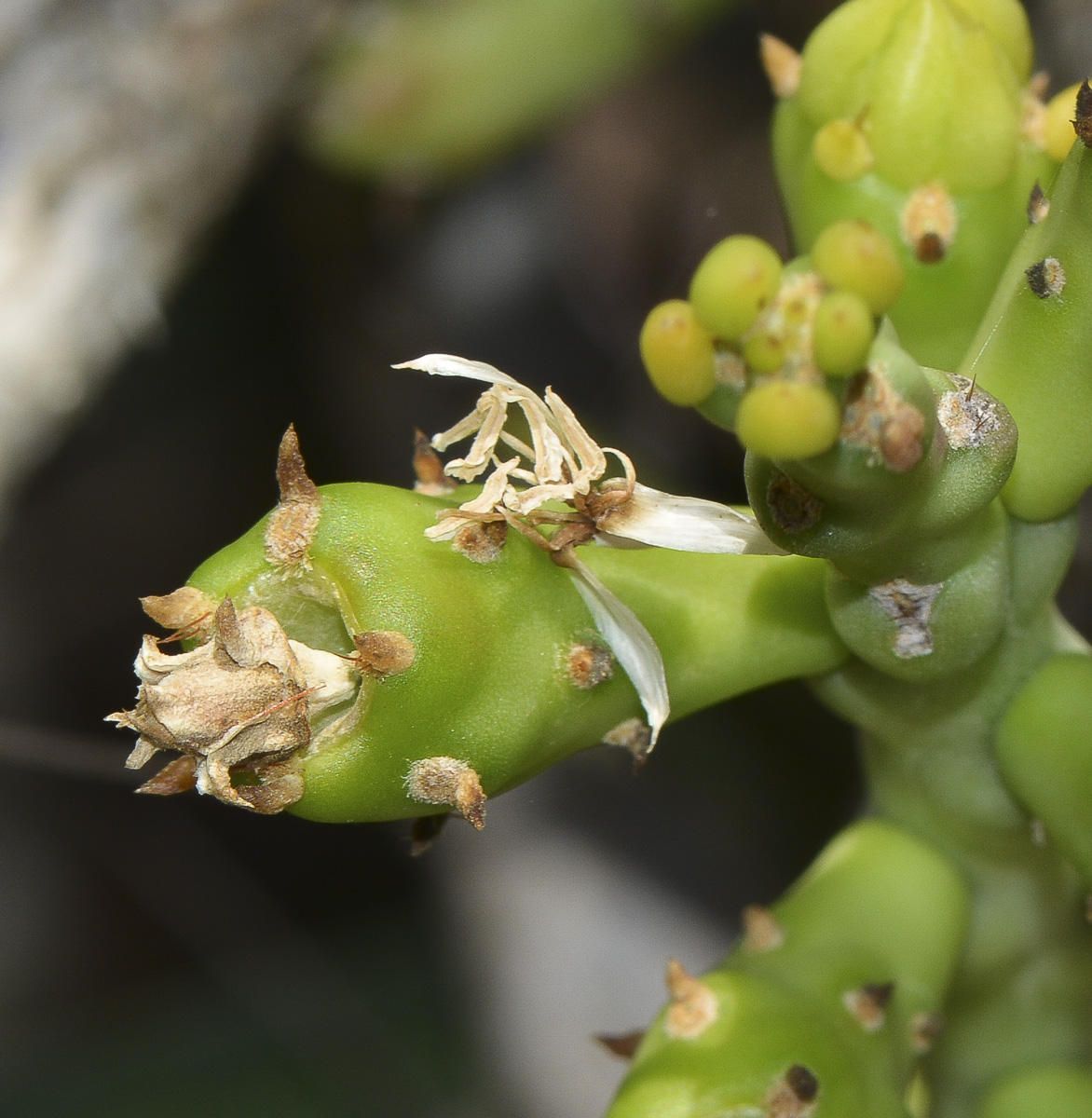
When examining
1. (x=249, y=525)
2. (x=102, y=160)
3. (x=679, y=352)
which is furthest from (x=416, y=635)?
(x=249, y=525)

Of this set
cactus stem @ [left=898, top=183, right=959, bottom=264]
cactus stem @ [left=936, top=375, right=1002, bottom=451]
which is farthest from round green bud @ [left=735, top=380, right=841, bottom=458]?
cactus stem @ [left=898, top=183, right=959, bottom=264]

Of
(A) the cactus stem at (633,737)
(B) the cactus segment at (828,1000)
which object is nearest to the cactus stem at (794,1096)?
(B) the cactus segment at (828,1000)

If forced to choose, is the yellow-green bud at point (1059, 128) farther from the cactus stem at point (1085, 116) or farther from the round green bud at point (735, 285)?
the round green bud at point (735, 285)

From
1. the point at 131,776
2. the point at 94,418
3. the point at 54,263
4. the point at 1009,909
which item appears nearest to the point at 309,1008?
the point at 131,776

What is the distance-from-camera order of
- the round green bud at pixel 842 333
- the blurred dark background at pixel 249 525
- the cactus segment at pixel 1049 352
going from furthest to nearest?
the blurred dark background at pixel 249 525 → the cactus segment at pixel 1049 352 → the round green bud at pixel 842 333

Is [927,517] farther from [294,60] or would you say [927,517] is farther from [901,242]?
[294,60]
